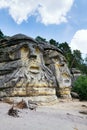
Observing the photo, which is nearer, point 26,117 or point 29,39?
point 26,117

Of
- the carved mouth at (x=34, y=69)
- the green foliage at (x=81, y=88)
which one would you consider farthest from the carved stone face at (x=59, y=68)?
the carved mouth at (x=34, y=69)

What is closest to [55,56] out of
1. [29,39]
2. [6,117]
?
[29,39]

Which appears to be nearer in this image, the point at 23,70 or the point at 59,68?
the point at 23,70

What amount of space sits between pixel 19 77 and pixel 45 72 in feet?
9.65

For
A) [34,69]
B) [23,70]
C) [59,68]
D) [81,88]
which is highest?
[59,68]

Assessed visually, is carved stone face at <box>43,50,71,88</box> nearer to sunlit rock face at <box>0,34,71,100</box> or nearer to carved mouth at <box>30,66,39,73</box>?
sunlit rock face at <box>0,34,71,100</box>

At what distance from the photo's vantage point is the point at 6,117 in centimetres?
1180

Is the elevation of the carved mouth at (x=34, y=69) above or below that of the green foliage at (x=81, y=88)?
above

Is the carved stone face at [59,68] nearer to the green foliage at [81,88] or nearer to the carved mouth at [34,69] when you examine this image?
the green foliage at [81,88]

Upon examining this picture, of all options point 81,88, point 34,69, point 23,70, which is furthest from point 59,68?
point 23,70

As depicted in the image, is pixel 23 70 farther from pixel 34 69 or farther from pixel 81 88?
pixel 81 88

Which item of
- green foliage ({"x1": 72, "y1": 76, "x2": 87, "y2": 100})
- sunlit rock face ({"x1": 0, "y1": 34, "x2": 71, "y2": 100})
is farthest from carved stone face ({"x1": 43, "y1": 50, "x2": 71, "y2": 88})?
sunlit rock face ({"x1": 0, "y1": 34, "x2": 71, "y2": 100})

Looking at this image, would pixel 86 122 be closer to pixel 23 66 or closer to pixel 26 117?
pixel 26 117

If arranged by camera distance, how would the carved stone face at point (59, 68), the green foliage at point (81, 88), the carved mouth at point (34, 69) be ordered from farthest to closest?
the green foliage at point (81, 88)
the carved stone face at point (59, 68)
the carved mouth at point (34, 69)
